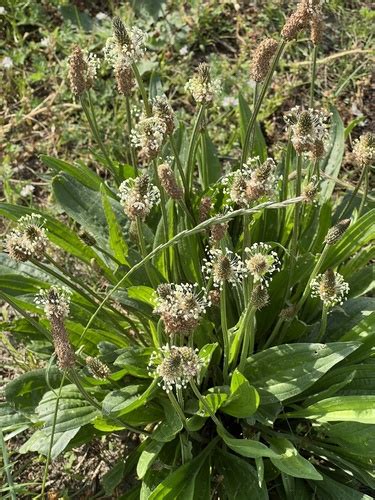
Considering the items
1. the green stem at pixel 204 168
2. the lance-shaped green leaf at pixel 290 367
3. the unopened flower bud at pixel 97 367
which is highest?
the green stem at pixel 204 168

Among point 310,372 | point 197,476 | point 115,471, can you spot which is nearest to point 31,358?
point 115,471

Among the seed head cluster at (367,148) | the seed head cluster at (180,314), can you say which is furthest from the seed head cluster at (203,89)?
the seed head cluster at (180,314)

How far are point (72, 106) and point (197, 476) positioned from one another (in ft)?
8.81

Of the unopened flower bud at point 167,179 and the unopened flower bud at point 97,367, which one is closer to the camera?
the unopened flower bud at point 167,179

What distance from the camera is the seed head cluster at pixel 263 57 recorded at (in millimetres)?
2058

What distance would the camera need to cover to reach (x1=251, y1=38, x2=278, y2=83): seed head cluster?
6.75ft

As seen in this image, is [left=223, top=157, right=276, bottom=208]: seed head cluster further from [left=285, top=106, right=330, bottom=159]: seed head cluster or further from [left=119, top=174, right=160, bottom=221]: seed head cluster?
[left=119, top=174, right=160, bottom=221]: seed head cluster

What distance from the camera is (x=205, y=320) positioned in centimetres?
249

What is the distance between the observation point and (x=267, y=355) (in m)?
2.40

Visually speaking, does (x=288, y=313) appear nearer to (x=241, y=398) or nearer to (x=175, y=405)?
(x=241, y=398)

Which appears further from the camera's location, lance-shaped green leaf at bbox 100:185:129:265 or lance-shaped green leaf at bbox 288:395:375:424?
lance-shaped green leaf at bbox 100:185:129:265

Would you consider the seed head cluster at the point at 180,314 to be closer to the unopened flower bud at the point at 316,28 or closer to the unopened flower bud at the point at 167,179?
the unopened flower bud at the point at 167,179

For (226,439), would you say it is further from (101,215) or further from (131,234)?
(101,215)

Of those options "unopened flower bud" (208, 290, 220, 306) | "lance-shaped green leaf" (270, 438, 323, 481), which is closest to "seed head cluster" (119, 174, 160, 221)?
"unopened flower bud" (208, 290, 220, 306)
